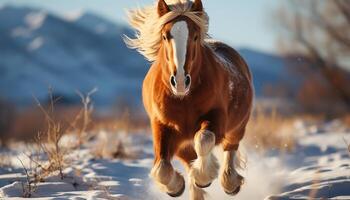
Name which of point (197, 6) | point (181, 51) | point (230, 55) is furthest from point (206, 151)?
point (230, 55)

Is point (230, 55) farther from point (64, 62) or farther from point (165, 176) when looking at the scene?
point (64, 62)

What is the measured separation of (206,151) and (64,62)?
502ft

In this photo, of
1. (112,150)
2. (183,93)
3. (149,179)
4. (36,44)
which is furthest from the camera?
(36,44)

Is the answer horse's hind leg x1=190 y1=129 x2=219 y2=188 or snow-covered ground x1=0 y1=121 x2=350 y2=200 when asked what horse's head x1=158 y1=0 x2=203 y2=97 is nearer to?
horse's hind leg x1=190 y1=129 x2=219 y2=188

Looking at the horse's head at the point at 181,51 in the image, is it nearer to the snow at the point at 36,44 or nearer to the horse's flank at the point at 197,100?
the horse's flank at the point at 197,100

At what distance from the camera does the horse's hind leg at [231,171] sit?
5418 millimetres

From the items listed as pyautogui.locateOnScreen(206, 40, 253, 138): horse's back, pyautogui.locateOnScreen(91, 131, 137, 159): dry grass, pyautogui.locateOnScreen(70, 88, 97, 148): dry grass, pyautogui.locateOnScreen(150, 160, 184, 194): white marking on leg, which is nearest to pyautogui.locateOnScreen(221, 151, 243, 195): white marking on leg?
pyautogui.locateOnScreen(206, 40, 253, 138): horse's back

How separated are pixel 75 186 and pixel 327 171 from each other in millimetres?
2643

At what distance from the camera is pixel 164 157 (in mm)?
4781

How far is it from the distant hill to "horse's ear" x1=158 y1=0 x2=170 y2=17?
117 metres

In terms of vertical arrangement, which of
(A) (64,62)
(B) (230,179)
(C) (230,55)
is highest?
(C) (230,55)

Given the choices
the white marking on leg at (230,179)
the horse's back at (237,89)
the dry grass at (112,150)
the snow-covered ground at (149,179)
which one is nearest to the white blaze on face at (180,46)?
the horse's back at (237,89)

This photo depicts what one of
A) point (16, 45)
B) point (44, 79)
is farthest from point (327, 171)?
point (16, 45)

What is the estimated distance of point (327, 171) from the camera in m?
6.30
